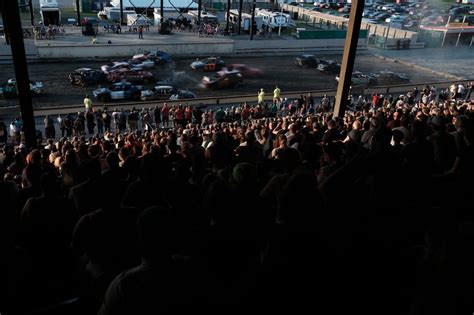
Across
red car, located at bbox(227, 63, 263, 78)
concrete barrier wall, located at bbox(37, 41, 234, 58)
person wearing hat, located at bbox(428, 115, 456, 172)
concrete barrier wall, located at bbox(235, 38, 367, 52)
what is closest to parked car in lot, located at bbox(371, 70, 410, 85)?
red car, located at bbox(227, 63, 263, 78)

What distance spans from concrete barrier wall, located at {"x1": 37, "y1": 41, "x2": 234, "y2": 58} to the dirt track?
156 cm

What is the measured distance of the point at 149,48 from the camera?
1633 inches

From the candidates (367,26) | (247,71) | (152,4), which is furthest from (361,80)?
(152,4)

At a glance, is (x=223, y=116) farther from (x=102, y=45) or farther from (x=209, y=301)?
(x=102, y=45)

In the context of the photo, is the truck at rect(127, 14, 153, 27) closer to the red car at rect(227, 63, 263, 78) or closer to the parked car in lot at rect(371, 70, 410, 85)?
the red car at rect(227, 63, 263, 78)

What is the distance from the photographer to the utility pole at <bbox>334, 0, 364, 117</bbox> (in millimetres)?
11867

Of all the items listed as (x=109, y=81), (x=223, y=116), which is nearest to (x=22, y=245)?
(x=223, y=116)

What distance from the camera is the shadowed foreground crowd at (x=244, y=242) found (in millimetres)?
2859

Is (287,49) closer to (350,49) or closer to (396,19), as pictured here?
(396,19)

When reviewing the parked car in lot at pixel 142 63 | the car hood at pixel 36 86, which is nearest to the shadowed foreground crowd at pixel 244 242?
the car hood at pixel 36 86

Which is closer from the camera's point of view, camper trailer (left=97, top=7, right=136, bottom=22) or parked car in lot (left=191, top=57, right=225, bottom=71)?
parked car in lot (left=191, top=57, right=225, bottom=71)

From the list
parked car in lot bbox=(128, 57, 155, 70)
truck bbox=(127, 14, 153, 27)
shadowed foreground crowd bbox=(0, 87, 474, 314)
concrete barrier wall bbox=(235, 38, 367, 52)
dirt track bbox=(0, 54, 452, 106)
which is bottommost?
dirt track bbox=(0, 54, 452, 106)

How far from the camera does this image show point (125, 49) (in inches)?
1603

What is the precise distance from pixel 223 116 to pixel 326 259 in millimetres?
17822
